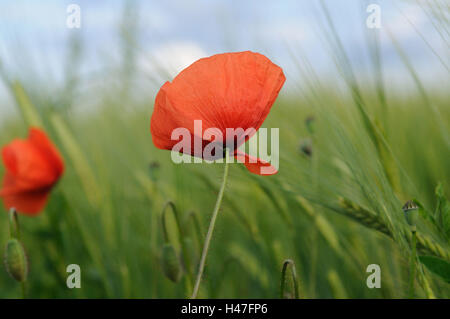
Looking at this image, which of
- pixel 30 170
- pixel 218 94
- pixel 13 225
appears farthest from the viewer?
pixel 30 170

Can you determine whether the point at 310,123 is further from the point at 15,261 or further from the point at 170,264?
the point at 15,261

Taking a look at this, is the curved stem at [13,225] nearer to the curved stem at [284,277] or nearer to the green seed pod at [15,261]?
the green seed pod at [15,261]

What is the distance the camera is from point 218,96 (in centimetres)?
33

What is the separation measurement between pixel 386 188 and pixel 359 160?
0.04 metres

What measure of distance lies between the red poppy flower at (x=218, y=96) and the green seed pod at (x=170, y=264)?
5.1 inches

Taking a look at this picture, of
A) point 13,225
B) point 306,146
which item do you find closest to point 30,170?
point 13,225

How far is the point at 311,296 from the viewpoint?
567 millimetres

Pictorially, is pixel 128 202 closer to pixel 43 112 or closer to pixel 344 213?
pixel 43 112

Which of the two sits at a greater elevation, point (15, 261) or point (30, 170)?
point (30, 170)

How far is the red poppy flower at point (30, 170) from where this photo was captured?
→ 29.2 inches

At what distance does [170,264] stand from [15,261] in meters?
A: 0.15

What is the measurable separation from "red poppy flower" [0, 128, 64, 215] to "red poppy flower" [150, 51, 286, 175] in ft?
1.60

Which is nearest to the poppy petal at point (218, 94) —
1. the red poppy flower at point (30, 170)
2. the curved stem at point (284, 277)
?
the curved stem at point (284, 277)

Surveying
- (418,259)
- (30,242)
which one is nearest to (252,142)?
(418,259)
